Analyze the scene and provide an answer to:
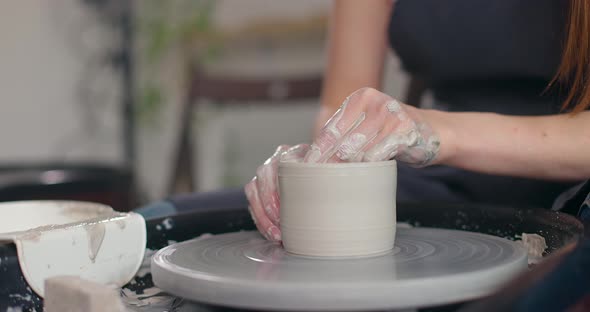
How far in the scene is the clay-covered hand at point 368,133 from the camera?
2.78 ft

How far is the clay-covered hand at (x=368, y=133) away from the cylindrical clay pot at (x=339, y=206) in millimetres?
37

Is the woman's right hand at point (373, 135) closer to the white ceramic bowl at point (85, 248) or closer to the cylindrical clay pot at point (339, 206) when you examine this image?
the cylindrical clay pot at point (339, 206)

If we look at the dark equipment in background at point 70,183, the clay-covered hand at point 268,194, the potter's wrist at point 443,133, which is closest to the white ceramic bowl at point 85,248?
the clay-covered hand at point 268,194

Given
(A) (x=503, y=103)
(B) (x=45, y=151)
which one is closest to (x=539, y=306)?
Answer: (A) (x=503, y=103)

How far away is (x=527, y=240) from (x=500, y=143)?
144mm

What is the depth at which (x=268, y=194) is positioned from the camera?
3.13 ft

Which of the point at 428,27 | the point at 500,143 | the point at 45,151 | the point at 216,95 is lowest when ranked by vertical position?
the point at 45,151

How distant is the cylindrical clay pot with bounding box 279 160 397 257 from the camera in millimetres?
788

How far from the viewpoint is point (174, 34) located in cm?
337

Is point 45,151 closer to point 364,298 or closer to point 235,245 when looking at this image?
point 235,245

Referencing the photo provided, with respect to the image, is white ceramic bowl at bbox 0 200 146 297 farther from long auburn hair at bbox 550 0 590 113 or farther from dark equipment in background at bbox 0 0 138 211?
dark equipment in background at bbox 0 0 138 211

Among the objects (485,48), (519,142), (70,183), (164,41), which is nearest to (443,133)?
(519,142)

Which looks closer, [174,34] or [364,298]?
[364,298]

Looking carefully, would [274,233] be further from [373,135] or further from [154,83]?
[154,83]
